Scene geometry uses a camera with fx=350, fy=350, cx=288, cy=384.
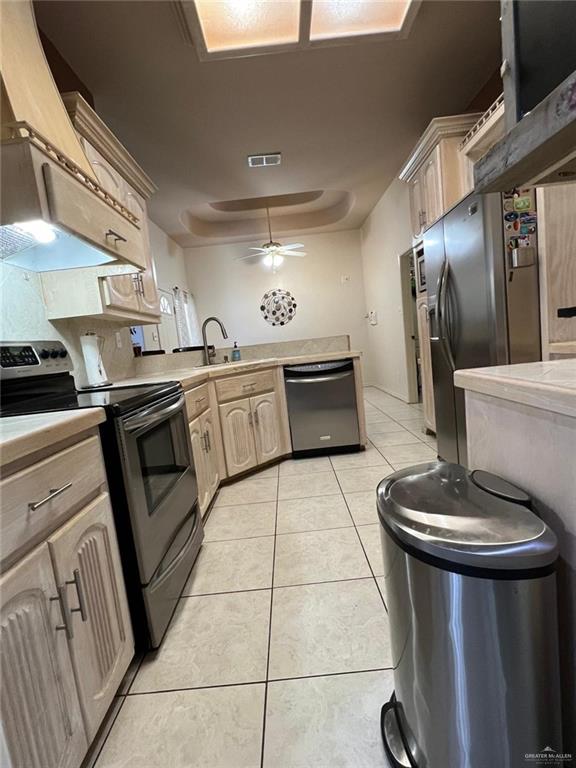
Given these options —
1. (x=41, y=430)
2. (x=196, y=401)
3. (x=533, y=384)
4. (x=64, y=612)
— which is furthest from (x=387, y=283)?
(x=64, y=612)

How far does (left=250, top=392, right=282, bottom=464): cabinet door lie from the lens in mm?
2861

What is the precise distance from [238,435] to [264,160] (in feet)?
9.07

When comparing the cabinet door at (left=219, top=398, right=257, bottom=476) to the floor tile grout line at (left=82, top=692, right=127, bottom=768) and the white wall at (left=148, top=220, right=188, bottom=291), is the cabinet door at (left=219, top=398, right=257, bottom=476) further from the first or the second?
the white wall at (left=148, top=220, right=188, bottom=291)

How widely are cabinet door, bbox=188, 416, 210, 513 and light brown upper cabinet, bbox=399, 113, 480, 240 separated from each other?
7.34 ft

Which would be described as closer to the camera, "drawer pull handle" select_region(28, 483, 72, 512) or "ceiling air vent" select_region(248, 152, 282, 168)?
"drawer pull handle" select_region(28, 483, 72, 512)

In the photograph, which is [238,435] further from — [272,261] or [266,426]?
[272,261]

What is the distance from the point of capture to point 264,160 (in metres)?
3.52

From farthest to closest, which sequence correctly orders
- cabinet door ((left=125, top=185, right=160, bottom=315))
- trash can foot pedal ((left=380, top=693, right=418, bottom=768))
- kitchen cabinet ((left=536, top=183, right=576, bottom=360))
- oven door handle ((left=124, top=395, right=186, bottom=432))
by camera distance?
cabinet door ((left=125, top=185, right=160, bottom=315)) < kitchen cabinet ((left=536, top=183, right=576, bottom=360)) < oven door handle ((left=124, top=395, right=186, bottom=432)) < trash can foot pedal ((left=380, top=693, right=418, bottom=768))

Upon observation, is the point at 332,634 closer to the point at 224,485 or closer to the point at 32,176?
the point at 224,485

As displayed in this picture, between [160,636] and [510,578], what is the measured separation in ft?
3.99

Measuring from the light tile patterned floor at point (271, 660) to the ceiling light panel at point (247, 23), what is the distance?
113 inches

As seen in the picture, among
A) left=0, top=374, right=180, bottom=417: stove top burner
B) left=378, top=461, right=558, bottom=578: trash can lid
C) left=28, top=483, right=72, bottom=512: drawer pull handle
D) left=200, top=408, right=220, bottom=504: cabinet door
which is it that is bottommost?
left=200, top=408, right=220, bottom=504: cabinet door

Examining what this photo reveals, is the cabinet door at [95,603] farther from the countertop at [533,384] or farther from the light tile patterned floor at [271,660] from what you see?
the countertop at [533,384]

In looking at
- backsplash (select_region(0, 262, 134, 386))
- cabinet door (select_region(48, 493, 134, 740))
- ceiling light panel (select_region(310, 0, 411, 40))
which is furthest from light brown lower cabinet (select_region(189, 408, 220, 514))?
ceiling light panel (select_region(310, 0, 411, 40))
